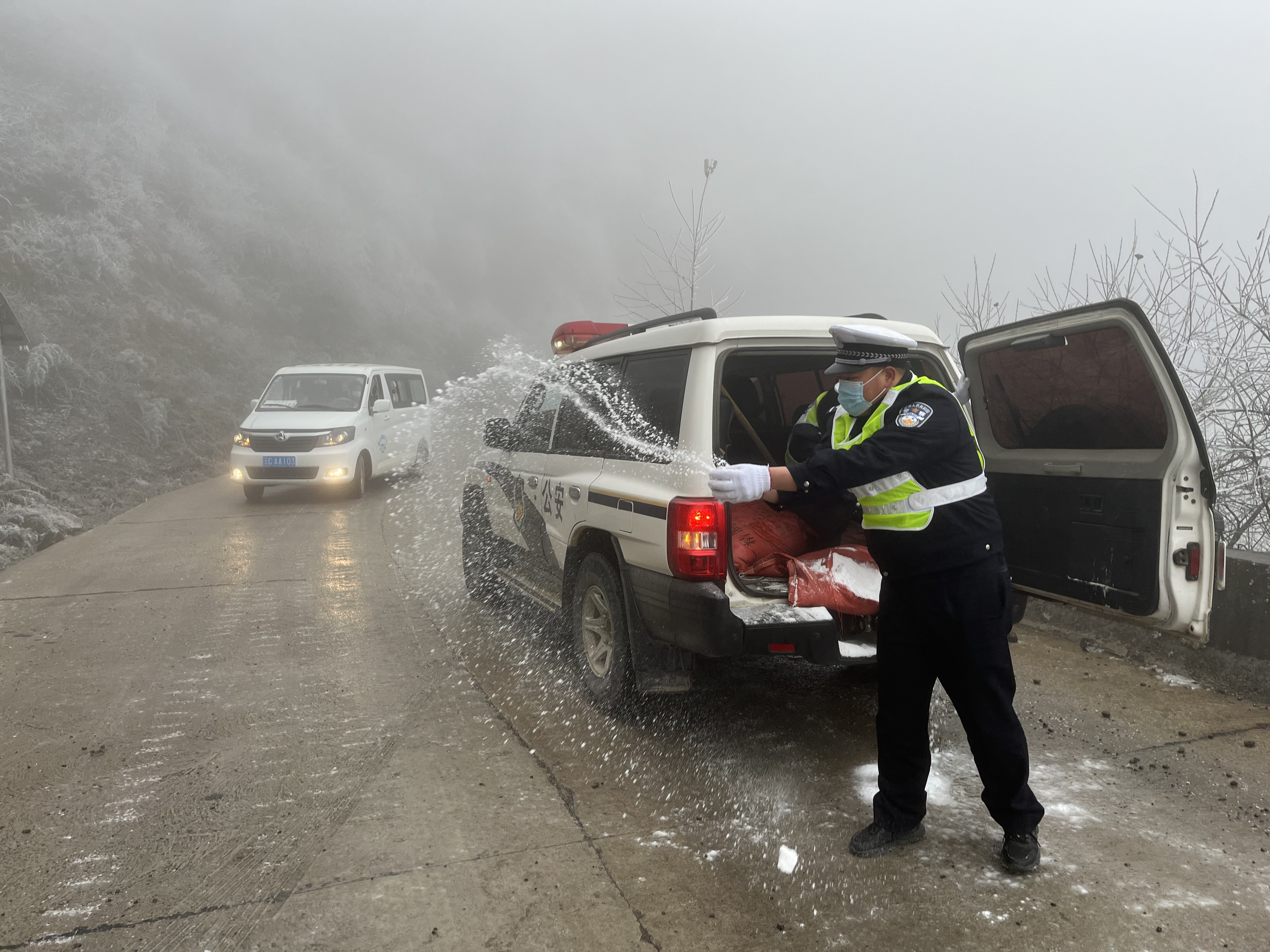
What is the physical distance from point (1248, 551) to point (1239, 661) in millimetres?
692

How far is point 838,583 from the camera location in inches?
141

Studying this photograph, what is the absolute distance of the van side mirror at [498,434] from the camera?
5.86 metres

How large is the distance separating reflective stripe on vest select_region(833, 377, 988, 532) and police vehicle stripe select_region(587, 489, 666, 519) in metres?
0.81

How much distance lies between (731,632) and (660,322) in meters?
1.77

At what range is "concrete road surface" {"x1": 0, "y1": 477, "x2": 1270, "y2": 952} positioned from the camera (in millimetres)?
2697

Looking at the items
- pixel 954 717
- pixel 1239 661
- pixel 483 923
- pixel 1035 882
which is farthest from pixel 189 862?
pixel 1239 661

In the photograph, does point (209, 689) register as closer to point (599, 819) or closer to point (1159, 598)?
point (599, 819)

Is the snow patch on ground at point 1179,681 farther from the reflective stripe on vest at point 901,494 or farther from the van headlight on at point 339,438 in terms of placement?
the van headlight on at point 339,438

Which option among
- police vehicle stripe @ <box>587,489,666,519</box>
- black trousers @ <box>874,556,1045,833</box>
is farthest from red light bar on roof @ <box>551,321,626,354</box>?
black trousers @ <box>874,556,1045,833</box>

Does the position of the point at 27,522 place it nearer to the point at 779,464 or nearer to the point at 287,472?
the point at 287,472

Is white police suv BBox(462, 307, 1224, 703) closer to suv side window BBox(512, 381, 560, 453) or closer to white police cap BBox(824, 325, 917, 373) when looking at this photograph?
suv side window BBox(512, 381, 560, 453)

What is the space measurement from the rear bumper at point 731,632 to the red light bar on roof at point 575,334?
2850 millimetres

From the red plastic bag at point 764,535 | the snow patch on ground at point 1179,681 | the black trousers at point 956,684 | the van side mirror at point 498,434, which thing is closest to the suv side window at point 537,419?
the van side mirror at point 498,434

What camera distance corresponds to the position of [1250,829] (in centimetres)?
326
